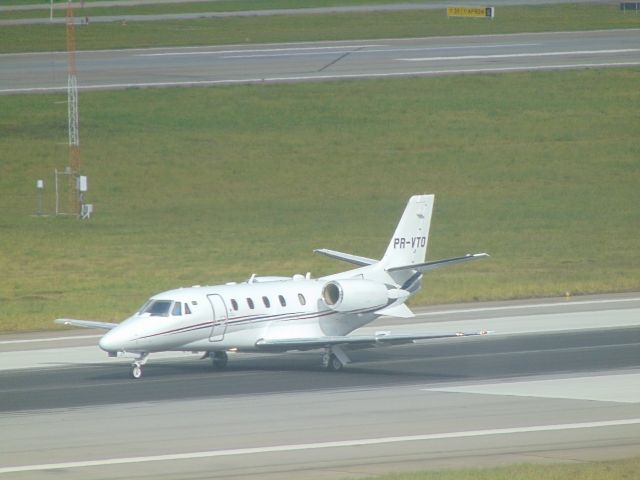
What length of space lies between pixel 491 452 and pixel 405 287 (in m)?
Result: 13.1

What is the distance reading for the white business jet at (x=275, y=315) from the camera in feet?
116

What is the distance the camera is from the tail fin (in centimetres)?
4022

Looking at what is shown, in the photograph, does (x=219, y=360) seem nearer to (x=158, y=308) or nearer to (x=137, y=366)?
(x=137, y=366)

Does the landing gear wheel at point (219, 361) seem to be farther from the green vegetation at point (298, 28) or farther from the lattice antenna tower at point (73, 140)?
the green vegetation at point (298, 28)

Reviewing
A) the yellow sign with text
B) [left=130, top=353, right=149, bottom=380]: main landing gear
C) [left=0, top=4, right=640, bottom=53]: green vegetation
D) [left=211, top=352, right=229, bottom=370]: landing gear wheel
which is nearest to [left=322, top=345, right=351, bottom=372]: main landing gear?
[left=211, top=352, right=229, bottom=370]: landing gear wheel

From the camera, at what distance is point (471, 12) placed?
107812mm

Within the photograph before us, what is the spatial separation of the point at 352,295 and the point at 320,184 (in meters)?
36.5

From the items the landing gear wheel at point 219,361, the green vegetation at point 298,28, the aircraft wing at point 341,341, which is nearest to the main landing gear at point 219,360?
the landing gear wheel at point 219,361

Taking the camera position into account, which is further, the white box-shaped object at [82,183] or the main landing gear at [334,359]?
the white box-shaped object at [82,183]

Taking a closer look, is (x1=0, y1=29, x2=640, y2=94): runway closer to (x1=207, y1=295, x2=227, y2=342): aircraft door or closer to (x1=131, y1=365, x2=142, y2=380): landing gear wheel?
(x1=207, y1=295, x2=227, y2=342): aircraft door

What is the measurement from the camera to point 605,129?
268 ft

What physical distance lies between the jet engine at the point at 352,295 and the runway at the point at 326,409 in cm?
165

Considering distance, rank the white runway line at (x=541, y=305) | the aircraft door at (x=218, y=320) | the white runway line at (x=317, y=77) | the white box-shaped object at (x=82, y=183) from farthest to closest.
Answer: the white runway line at (x=317, y=77), the white box-shaped object at (x=82, y=183), the white runway line at (x=541, y=305), the aircraft door at (x=218, y=320)

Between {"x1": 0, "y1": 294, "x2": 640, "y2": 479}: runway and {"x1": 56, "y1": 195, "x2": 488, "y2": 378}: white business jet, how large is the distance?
0.81 metres
